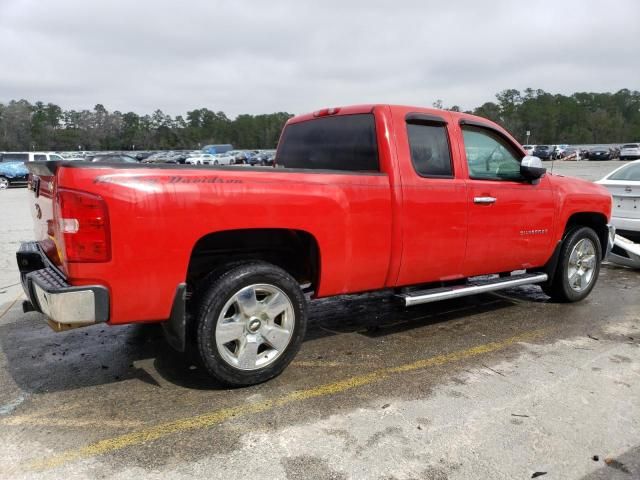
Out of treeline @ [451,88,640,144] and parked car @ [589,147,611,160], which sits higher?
treeline @ [451,88,640,144]

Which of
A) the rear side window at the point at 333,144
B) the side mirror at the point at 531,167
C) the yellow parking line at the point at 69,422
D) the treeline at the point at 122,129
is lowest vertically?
the yellow parking line at the point at 69,422

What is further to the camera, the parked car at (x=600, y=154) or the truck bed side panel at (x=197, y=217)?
the parked car at (x=600, y=154)

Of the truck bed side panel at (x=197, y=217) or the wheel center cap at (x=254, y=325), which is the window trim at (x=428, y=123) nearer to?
the truck bed side panel at (x=197, y=217)

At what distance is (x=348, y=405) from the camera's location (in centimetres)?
344

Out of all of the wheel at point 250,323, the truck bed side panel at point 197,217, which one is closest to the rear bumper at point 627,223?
the truck bed side panel at point 197,217

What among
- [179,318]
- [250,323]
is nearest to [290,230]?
[250,323]

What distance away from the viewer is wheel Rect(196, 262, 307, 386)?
3430 millimetres

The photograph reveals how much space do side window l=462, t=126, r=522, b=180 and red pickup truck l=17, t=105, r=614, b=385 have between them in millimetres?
16

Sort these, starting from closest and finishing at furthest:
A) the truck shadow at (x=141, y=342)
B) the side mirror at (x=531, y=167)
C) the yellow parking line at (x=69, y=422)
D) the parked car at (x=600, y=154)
Answer: the yellow parking line at (x=69, y=422), the truck shadow at (x=141, y=342), the side mirror at (x=531, y=167), the parked car at (x=600, y=154)

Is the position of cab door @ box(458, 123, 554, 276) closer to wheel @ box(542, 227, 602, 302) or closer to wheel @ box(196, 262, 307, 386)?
wheel @ box(542, 227, 602, 302)

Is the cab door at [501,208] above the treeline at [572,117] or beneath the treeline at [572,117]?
beneath

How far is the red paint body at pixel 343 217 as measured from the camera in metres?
3.08

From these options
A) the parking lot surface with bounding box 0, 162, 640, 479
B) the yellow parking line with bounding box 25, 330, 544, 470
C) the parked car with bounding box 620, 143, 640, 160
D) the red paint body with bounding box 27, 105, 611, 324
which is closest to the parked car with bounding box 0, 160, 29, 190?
the parking lot surface with bounding box 0, 162, 640, 479

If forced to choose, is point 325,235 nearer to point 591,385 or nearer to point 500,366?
point 500,366
